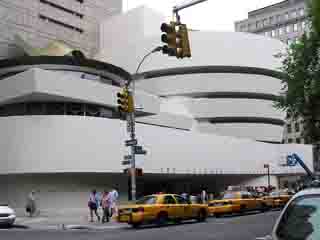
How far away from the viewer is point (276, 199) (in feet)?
107

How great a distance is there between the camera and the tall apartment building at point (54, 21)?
179 feet

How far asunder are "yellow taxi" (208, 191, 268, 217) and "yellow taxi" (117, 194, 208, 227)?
3858 millimetres

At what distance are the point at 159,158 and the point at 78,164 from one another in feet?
29.4

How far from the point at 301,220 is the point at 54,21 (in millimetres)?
61869

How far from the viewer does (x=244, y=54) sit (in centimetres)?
6800

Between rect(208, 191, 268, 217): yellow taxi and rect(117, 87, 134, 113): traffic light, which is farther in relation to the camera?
rect(208, 191, 268, 217): yellow taxi

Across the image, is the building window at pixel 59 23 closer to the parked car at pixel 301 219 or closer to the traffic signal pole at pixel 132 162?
the traffic signal pole at pixel 132 162

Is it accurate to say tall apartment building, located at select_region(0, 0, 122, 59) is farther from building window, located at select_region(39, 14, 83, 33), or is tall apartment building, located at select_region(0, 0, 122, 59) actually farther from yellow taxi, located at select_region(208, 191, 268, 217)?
yellow taxi, located at select_region(208, 191, 268, 217)

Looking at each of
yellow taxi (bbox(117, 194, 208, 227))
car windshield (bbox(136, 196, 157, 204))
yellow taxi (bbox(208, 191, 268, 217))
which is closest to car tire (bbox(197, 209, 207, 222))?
yellow taxi (bbox(117, 194, 208, 227))

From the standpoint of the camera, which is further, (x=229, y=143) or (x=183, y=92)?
(x=183, y=92)

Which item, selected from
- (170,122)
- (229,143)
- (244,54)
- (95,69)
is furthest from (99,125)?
(244,54)

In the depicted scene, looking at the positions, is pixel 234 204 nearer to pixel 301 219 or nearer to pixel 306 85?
pixel 306 85

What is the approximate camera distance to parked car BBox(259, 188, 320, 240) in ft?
15.0

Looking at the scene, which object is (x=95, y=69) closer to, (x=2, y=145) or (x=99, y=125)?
(x=99, y=125)
